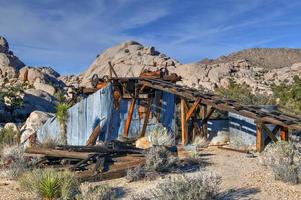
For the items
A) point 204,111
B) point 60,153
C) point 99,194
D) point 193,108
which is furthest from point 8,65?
point 99,194

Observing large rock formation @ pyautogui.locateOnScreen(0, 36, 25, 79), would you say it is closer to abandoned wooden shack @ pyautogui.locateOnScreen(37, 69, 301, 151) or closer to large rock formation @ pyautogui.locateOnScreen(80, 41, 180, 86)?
large rock formation @ pyautogui.locateOnScreen(80, 41, 180, 86)

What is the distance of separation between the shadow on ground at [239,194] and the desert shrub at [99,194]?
220cm

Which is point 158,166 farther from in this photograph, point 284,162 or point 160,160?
point 284,162

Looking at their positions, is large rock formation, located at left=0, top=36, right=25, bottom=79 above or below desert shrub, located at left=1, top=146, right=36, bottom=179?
above

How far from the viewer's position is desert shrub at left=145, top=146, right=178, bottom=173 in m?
11.4

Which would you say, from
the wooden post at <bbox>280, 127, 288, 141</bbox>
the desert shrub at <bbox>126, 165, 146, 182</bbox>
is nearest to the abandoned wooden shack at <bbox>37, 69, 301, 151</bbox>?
the wooden post at <bbox>280, 127, 288, 141</bbox>

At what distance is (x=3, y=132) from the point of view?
2116cm

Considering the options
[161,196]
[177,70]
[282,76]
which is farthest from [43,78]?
[161,196]

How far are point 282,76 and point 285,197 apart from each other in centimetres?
6169

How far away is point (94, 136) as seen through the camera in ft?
59.7

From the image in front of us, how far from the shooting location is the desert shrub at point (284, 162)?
10.3 m

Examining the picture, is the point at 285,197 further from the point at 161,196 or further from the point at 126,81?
the point at 126,81

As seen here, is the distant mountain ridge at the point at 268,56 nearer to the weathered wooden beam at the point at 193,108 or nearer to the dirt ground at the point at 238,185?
the weathered wooden beam at the point at 193,108

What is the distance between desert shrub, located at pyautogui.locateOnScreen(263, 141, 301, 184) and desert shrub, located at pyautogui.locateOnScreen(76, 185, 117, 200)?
3.95 m
